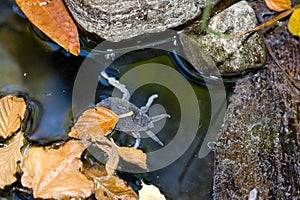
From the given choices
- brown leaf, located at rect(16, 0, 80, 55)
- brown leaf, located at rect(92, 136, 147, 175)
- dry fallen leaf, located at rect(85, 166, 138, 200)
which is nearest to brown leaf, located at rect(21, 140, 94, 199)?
dry fallen leaf, located at rect(85, 166, 138, 200)

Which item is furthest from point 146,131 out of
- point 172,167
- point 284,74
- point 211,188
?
point 284,74

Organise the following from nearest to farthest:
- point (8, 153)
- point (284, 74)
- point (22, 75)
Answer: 1. point (8, 153)
2. point (22, 75)
3. point (284, 74)

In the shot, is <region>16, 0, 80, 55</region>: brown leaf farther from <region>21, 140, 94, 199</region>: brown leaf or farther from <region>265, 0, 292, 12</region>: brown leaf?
<region>265, 0, 292, 12</region>: brown leaf

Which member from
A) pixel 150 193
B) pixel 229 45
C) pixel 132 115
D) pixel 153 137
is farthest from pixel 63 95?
pixel 229 45

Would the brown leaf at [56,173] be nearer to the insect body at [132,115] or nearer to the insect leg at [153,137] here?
the insect body at [132,115]

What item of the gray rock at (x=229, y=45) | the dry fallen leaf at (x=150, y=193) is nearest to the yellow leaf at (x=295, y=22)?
the gray rock at (x=229, y=45)

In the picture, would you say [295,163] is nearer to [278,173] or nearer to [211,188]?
[278,173]

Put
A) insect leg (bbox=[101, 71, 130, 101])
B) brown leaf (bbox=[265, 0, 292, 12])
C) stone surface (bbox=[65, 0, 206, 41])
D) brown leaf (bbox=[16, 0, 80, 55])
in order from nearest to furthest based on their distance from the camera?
stone surface (bbox=[65, 0, 206, 41]) → brown leaf (bbox=[16, 0, 80, 55]) → insect leg (bbox=[101, 71, 130, 101]) → brown leaf (bbox=[265, 0, 292, 12])
